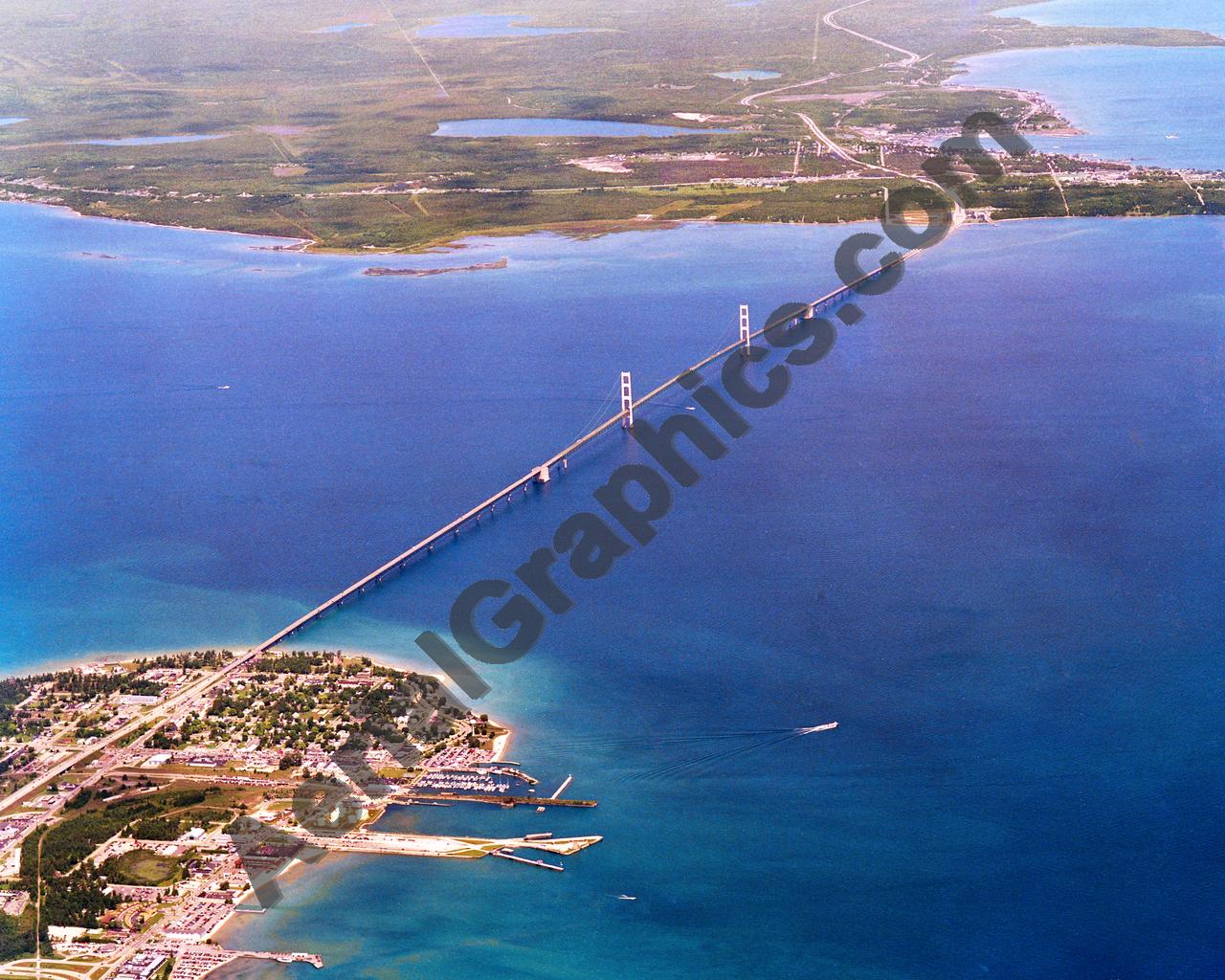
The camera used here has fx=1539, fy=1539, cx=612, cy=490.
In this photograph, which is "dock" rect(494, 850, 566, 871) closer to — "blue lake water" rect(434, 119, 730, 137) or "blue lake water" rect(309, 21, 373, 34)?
"blue lake water" rect(434, 119, 730, 137)

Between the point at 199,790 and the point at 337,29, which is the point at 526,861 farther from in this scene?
the point at 337,29

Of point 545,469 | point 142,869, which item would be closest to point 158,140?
point 545,469

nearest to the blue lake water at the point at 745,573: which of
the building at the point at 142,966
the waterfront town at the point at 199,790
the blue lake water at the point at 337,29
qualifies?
the waterfront town at the point at 199,790

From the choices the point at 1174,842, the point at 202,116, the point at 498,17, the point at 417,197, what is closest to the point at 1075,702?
the point at 1174,842

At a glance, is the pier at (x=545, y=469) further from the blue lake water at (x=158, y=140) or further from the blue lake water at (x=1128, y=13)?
the blue lake water at (x=1128, y=13)

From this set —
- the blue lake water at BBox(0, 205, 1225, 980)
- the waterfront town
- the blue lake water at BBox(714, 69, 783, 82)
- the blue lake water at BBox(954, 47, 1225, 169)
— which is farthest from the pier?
the blue lake water at BBox(714, 69, 783, 82)

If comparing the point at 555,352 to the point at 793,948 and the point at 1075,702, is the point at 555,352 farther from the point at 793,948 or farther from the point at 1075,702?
the point at 793,948
